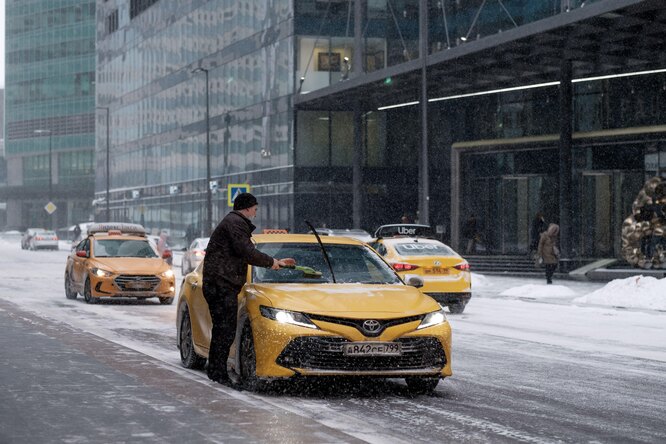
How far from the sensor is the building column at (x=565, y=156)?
40625 millimetres

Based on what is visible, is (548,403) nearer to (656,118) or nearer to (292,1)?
(656,118)

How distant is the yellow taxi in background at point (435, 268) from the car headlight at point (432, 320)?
11751mm

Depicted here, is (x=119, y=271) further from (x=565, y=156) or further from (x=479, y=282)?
(x=565, y=156)

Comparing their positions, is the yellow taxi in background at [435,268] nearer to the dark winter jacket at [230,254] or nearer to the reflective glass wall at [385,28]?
the dark winter jacket at [230,254]

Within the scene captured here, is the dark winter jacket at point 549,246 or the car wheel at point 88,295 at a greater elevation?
the dark winter jacket at point 549,246

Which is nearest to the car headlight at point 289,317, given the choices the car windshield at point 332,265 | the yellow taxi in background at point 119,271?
the car windshield at point 332,265

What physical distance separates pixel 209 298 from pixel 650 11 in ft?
73.4

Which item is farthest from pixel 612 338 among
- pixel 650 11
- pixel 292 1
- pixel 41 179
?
pixel 41 179

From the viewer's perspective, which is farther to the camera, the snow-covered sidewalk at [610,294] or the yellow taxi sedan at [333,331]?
the snow-covered sidewalk at [610,294]

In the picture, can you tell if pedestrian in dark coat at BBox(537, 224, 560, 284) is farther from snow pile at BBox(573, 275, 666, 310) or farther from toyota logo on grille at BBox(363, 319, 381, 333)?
toyota logo on grille at BBox(363, 319, 381, 333)

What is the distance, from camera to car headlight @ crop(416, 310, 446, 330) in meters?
11.4

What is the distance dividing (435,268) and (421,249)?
2.10ft

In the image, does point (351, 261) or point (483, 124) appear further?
point (483, 124)

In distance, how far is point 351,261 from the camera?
12.7 meters
